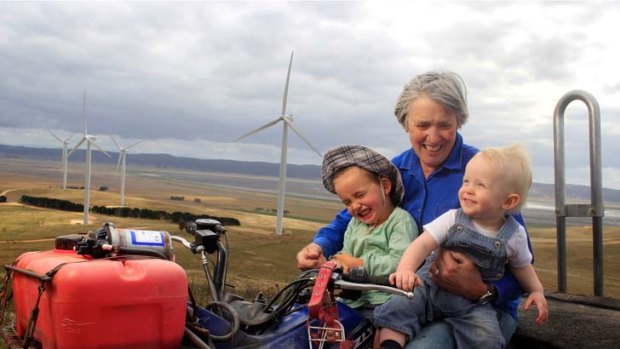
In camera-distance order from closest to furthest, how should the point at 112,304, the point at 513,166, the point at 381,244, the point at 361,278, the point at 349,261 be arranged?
the point at 112,304, the point at 361,278, the point at 513,166, the point at 349,261, the point at 381,244

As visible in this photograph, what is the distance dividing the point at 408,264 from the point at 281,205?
3200cm

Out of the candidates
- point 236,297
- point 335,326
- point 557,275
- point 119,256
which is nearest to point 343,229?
point 236,297

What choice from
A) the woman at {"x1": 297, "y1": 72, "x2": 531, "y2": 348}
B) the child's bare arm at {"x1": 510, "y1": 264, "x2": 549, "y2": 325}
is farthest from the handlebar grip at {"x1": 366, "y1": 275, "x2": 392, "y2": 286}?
the child's bare arm at {"x1": 510, "y1": 264, "x2": 549, "y2": 325}

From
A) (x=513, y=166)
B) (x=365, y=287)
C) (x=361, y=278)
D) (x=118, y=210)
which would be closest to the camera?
(x=365, y=287)

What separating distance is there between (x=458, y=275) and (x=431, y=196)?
71cm

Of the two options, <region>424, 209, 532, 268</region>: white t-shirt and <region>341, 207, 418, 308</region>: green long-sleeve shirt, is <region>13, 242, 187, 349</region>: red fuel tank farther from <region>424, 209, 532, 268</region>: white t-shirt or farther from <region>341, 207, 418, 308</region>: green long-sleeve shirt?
<region>424, 209, 532, 268</region>: white t-shirt

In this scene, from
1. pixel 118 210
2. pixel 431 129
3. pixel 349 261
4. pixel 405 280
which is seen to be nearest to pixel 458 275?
pixel 405 280

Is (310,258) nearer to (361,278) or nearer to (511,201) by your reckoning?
(361,278)

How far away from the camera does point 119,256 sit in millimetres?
2670

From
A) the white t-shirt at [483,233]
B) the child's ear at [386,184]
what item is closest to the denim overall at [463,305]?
the white t-shirt at [483,233]

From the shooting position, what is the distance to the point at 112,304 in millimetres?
2344

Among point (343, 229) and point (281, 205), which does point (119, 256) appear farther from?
point (281, 205)

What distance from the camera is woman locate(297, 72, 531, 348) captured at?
3678 millimetres

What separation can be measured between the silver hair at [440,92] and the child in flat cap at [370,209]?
1.52 feet
